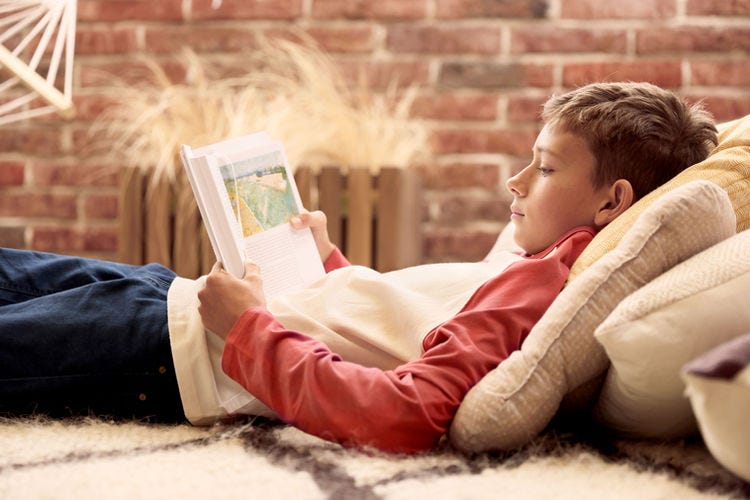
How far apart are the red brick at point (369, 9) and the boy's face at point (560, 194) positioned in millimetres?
1267

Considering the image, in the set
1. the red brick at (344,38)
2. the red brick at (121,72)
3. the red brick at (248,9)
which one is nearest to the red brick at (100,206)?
the red brick at (121,72)

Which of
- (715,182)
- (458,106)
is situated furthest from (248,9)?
(715,182)

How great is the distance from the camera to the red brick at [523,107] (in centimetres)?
222

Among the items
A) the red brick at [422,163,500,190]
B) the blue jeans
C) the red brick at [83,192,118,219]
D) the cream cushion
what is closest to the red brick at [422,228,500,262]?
the red brick at [422,163,500,190]

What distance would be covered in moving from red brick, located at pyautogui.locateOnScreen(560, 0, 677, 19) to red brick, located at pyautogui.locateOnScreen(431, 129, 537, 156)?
337 mm

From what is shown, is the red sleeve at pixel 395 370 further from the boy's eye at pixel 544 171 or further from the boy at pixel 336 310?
the boy's eye at pixel 544 171

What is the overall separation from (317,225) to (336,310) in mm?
231

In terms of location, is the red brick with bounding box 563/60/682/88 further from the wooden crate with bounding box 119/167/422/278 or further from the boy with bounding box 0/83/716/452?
the boy with bounding box 0/83/716/452

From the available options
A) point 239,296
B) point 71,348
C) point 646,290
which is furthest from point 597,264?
point 71,348

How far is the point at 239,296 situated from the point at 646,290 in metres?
0.46

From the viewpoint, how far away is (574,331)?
0.85m

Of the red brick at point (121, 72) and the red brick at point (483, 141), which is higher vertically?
the red brick at point (121, 72)

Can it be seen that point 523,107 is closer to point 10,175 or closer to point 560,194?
point 560,194

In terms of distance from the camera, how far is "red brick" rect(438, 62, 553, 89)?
7.29 ft
